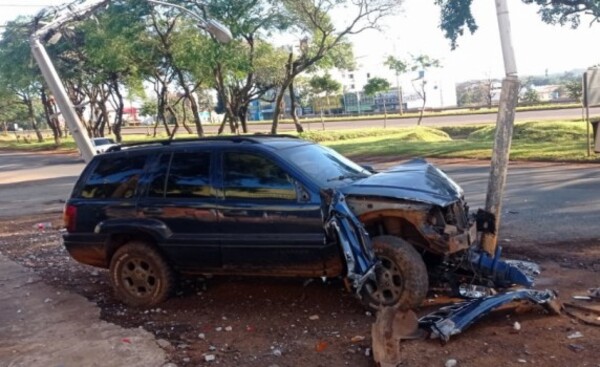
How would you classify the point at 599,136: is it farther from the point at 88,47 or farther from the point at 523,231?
the point at 88,47

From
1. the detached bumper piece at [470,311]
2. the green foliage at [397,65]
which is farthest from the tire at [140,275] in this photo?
the green foliage at [397,65]

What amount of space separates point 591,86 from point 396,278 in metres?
15.6

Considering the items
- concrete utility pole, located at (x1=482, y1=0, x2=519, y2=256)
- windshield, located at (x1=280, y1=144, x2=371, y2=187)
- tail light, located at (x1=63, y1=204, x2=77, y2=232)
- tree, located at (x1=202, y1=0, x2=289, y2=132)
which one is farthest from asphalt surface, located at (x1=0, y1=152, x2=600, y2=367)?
tree, located at (x1=202, y1=0, x2=289, y2=132)

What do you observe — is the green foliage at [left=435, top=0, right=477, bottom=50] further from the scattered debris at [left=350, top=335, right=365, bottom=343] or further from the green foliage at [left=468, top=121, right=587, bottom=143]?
the scattered debris at [left=350, top=335, right=365, bottom=343]

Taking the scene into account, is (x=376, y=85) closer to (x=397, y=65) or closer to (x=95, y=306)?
(x=397, y=65)

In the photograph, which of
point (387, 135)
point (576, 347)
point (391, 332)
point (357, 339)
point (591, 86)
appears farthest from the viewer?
point (387, 135)

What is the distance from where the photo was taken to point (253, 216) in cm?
575

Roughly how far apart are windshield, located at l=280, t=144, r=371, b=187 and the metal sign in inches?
554

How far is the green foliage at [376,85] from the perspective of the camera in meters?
43.5

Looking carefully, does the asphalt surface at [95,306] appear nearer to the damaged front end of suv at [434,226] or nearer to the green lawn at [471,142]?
the damaged front end of suv at [434,226]

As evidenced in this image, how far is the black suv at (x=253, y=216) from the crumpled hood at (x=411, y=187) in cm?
1

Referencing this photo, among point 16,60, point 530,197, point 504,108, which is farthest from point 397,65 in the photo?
point 504,108

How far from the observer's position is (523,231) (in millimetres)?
8617

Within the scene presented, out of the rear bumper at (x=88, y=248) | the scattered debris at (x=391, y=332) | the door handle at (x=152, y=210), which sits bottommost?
the scattered debris at (x=391, y=332)
